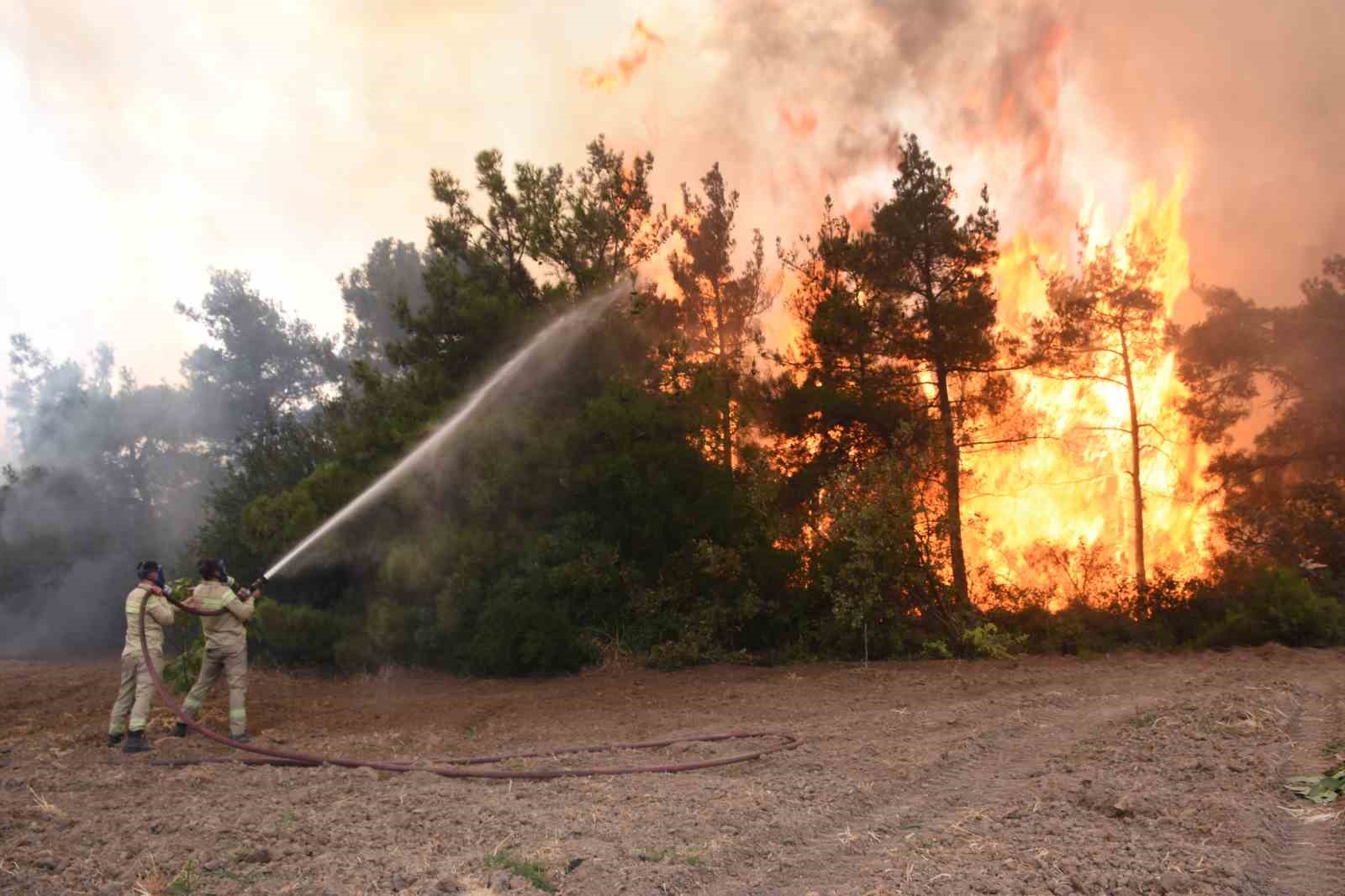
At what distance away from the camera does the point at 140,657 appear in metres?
10.7

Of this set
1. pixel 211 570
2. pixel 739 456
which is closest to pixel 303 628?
pixel 211 570

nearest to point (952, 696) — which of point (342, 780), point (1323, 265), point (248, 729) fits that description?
point (342, 780)

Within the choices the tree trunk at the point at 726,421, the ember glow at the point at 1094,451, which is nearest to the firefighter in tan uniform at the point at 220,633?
the tree trunk at the point at 726,421

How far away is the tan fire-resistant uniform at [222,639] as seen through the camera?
11109mm

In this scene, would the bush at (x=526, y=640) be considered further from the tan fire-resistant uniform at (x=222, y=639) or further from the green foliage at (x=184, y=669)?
the tan fire-resistant uniform at (x=222, y=639)

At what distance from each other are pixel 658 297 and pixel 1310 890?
20987 mm

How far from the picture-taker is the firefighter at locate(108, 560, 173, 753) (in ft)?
34.6

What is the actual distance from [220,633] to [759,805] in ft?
24.0

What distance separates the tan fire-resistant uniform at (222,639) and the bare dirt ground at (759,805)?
0.64 metres

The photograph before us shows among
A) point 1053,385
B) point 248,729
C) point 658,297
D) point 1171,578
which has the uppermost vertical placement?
point 658,297

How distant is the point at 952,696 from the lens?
13055mm

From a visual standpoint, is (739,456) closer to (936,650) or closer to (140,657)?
(936,650)

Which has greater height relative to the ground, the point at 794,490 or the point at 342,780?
the point at 794,490

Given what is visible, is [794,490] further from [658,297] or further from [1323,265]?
[1323,265]
